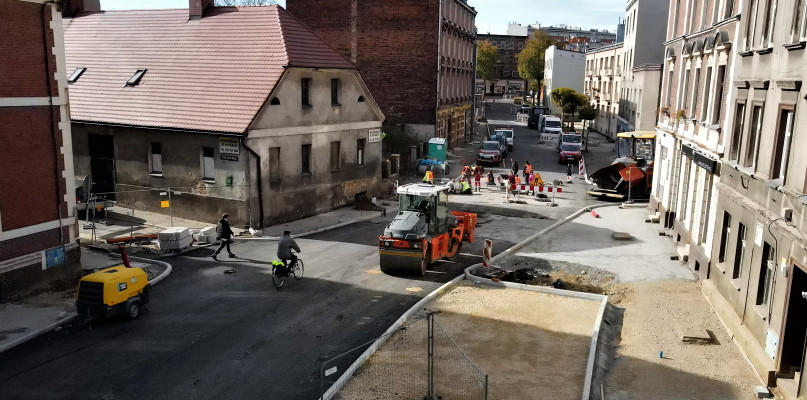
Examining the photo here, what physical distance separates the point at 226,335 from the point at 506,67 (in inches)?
5193

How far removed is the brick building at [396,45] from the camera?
45.1 meters

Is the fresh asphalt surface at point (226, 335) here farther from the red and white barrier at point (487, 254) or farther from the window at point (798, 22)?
the window at point (798, 22)

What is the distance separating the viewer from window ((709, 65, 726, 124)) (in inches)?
754

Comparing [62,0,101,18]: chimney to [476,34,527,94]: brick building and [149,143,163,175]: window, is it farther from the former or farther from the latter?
[476,34,527,94]: brick building

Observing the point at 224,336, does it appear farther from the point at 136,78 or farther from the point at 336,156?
the point at 136,78

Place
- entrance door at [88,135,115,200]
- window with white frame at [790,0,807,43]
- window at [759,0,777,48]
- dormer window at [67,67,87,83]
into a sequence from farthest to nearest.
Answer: dormer window at [67,67,87,83] → entrance door at [88,135,115,200] → window at [759,0,777,48] → window with white frame at [790,0,807,43]

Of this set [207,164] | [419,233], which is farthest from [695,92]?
[207,164]

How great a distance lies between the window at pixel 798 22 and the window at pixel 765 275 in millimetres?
4192

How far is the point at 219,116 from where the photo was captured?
2459cm

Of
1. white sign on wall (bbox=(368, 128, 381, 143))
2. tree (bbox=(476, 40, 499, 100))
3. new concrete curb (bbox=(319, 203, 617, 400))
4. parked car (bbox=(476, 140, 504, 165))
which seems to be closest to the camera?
new concrete curb (bbox=(319, 203, 617, 400))

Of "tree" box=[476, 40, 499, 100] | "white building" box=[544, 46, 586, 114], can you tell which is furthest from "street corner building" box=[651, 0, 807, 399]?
"tree" box=[476, 40, 499, 100]

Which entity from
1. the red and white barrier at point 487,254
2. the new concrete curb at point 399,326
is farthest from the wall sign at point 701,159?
the red and white barrier at point 487,254

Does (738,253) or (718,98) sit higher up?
(718,98)

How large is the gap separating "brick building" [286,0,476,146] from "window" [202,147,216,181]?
2263 centimetres
